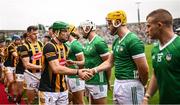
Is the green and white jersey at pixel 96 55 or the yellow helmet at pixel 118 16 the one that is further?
the green and white jersey at pixel 96 55

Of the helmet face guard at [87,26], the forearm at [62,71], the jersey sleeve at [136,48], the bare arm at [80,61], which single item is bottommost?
the bare arm at [80,61]

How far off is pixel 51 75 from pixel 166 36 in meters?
2.83

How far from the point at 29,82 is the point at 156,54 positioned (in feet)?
19.7

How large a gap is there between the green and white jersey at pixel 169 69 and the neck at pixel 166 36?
0.05 m

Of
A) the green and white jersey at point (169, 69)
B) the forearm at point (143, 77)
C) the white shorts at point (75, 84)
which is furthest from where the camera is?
the white shorts at point (75, 84)

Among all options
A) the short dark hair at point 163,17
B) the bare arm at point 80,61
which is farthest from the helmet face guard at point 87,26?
the short dark hair at point 163,17

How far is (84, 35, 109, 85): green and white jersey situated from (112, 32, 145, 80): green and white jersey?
1.55 meters

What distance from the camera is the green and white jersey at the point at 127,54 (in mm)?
6789

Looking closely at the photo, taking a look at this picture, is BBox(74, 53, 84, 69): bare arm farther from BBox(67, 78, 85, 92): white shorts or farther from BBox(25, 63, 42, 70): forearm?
BBox(25, 63, 42, 70): forearm

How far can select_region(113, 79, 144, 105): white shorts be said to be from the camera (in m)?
7.02

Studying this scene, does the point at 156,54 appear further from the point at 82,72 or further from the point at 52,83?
the point at 52,83

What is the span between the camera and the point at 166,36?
533 cm

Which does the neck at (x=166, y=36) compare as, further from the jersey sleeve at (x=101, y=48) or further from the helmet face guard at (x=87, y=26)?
the helmet face guard at (x=87, y=26)

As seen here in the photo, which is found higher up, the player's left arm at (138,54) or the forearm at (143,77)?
the player's left arm at (138,54)
